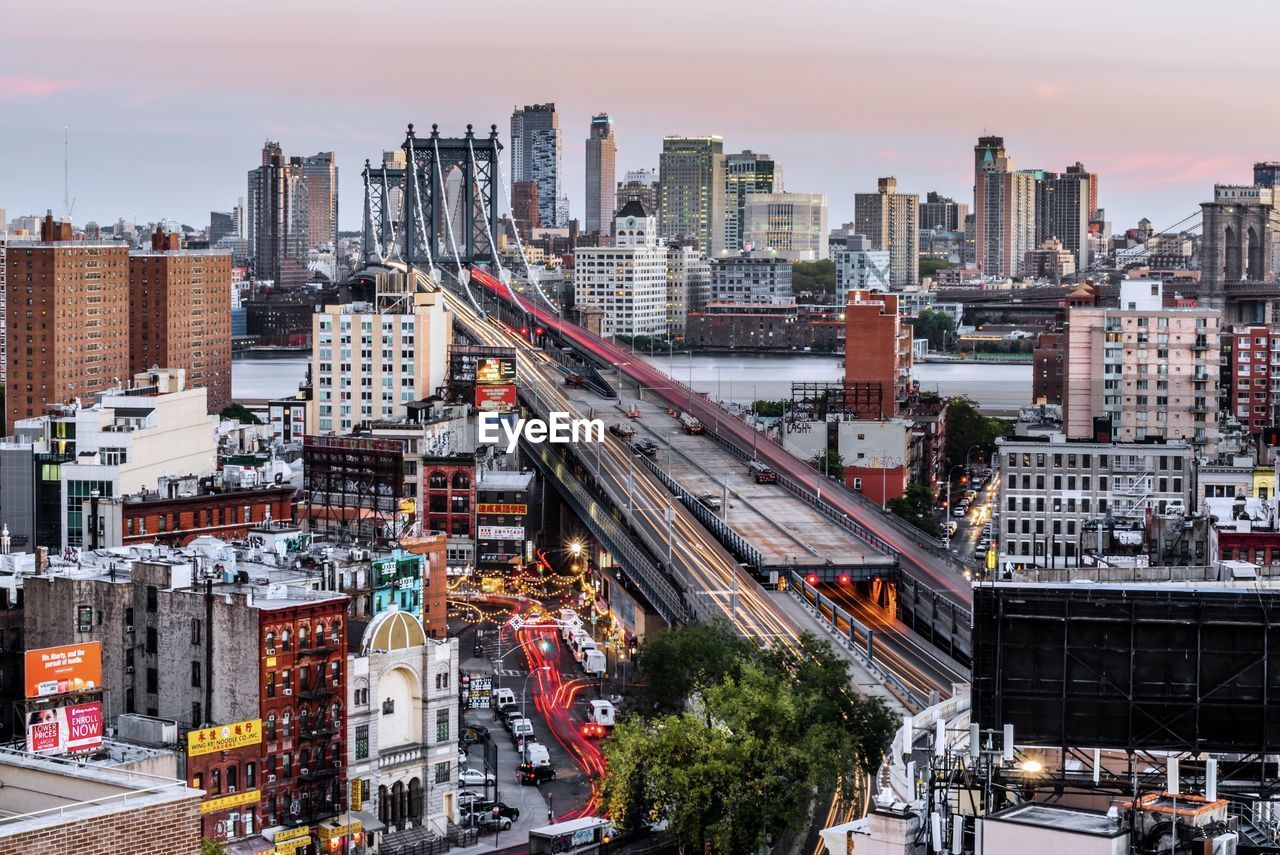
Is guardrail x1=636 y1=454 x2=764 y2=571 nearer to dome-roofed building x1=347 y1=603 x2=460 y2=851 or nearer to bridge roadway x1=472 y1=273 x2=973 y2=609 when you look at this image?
bridge roadway x1=472 y1=273 x2=973 y2=609

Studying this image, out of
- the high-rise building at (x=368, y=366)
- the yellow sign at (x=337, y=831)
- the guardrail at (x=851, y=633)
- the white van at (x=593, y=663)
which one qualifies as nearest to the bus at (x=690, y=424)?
the high-rise building at (x=368, y=366)

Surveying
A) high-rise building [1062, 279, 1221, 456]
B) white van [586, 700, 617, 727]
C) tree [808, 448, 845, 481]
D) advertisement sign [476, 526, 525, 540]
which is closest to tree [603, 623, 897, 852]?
white van [586, 700, 617, 727]

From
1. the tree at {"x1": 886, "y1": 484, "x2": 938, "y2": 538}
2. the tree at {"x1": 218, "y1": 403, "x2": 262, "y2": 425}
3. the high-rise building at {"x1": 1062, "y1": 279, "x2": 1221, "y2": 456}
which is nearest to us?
the high-rise building at {"x1": 1062, "y1": 279, "x2": 1221, "y2": 456}

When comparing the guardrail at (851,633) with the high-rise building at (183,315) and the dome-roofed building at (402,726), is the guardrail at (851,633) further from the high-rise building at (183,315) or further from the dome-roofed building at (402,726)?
the high-rise building at (183,315)

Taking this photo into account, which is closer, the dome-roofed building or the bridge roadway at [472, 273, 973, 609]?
the dome-roofed building

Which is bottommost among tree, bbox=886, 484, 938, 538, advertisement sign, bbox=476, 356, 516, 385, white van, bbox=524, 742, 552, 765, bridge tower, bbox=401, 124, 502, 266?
white van, bbox=524, 742, 552, 765

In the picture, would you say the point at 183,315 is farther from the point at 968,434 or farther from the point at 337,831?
the point at 337,831

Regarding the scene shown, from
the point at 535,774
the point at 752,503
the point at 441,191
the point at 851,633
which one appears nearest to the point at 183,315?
the point at 441,191

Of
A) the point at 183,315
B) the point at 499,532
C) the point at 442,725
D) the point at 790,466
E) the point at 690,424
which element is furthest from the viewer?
the point at 183,315
